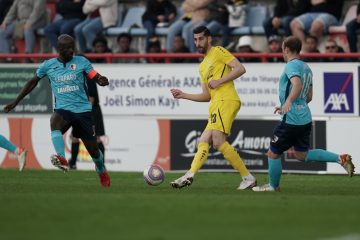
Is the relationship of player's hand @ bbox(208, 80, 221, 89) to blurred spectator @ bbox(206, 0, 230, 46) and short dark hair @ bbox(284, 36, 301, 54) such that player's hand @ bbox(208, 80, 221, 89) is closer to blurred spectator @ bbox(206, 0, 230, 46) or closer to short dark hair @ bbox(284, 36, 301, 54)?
short dark hair @ bbox(284, 36, 301, 54)

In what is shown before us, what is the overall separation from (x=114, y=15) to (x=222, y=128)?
11.0 meters

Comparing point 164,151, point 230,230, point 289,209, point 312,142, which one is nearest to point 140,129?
point 164,151

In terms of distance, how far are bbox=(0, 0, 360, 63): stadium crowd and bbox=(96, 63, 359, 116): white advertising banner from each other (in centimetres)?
77

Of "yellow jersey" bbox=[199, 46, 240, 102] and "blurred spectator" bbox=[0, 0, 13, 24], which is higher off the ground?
"blurred spectator" bbox=[0, 0, 13, 24]

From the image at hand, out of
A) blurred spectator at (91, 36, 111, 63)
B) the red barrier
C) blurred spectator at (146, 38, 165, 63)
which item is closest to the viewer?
the red barrier

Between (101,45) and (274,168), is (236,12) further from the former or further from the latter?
(274,168)

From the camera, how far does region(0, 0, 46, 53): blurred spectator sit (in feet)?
89.7

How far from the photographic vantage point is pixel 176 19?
26203 millimetres

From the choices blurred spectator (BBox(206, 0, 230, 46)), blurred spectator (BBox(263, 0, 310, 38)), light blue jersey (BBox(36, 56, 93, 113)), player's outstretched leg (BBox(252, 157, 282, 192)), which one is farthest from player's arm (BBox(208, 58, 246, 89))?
blurred spectator (BBox(206, 0, 230, 46))

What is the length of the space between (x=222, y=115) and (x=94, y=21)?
35.3 ft

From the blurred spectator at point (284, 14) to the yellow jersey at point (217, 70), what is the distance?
727cm

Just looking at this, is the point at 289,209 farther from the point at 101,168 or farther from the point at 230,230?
the point at 101,168

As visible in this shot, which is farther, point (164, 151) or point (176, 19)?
point (176, 19)

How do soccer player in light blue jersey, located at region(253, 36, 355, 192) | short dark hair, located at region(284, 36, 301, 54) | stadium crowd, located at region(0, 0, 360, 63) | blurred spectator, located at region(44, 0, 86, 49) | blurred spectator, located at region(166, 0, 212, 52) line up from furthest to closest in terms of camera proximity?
1. blurred spectator, located at region(44, 0, 86, 49)
2. blurred spectator, located at region(166, 0, 212, 52)
3. stadium crowd, located at region(0, 0, 360, 63)
4. short dark hair, located at region(284, 36, 301, 54)
5. soccer player in light blue jersey, located at region(253, 36, 355, 192)
